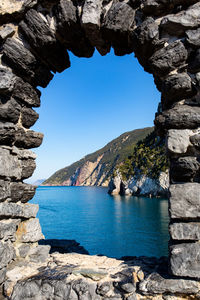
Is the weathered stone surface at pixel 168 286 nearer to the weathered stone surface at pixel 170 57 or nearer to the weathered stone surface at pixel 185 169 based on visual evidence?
the weathered stone surface at pixel 185 169

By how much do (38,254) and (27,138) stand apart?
1975 mm

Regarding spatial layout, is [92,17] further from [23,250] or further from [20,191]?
[23,250]

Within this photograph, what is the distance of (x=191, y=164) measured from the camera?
2.43 meters

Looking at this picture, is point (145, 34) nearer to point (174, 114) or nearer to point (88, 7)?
point (88, 7)

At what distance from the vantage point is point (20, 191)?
3418mm

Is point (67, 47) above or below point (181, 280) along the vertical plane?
above

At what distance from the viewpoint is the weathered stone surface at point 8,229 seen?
304 cm

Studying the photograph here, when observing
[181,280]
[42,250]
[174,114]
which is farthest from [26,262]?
[174,114]

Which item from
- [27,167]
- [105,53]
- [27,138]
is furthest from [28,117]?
[105,53]

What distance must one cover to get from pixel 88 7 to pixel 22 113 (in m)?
1.98

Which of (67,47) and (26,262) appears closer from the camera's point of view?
(26,262)

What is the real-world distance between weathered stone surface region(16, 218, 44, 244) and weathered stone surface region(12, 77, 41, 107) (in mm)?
2072

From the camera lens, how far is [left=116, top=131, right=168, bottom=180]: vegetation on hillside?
54031mm

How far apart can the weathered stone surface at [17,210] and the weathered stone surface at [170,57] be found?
9.77ft
